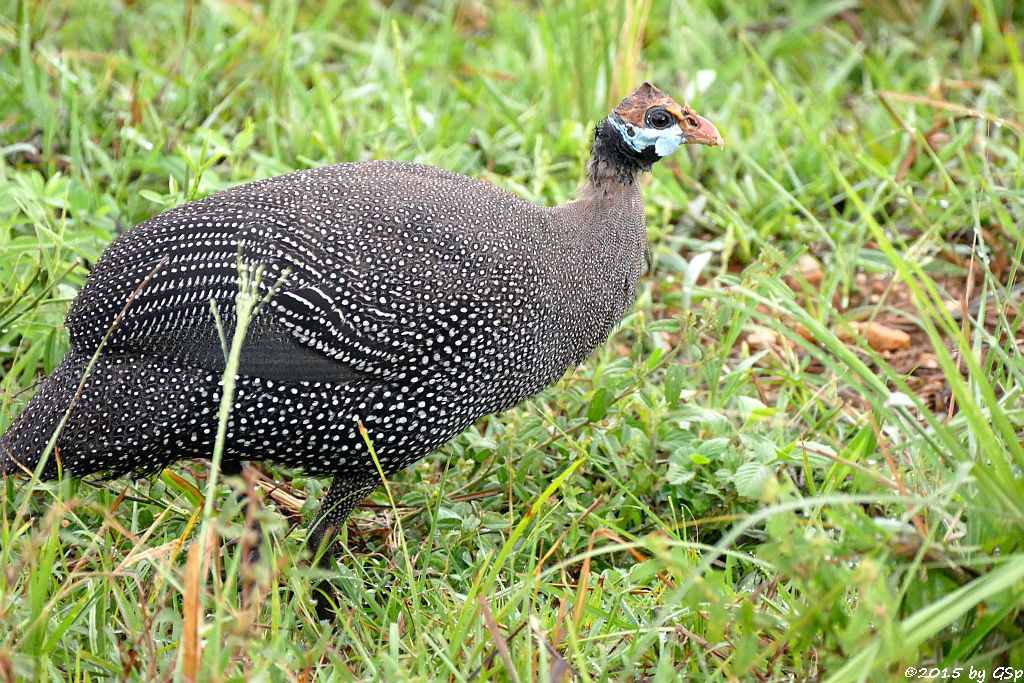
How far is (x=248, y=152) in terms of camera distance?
3.90 metres

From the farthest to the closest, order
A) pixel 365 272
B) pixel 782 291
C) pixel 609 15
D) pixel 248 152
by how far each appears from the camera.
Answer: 1. pixel 609 15
2. pixel 248 152
3. pixel 365 272
4. pixel 782 291

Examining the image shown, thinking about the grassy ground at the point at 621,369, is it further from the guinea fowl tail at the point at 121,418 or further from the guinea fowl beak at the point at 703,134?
the guinea fowl beak at the point at 703,134

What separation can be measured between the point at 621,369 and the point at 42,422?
5.25 ft

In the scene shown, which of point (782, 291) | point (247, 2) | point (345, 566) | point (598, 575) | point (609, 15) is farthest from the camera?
point (247, 2)

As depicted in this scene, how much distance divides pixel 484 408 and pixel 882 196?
86.1 inches

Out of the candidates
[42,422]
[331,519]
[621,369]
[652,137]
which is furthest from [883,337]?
[42,422]

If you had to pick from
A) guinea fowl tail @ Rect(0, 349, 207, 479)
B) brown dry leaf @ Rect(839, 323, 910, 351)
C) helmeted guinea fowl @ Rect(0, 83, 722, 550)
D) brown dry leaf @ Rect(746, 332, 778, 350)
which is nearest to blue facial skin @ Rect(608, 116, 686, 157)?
helmeted guinea fowl @ Rect(0, 83, 722, 550)

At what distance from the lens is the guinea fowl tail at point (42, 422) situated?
244 centimetres

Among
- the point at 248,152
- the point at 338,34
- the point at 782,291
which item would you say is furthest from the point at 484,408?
the point at 338,34

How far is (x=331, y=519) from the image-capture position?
2693mm

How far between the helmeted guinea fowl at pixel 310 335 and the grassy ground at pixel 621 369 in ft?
0.68

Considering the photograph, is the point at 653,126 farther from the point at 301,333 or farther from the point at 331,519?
the point at 331,519

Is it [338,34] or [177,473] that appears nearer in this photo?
[177,473]

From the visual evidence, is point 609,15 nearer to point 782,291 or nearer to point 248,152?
point 248,152
